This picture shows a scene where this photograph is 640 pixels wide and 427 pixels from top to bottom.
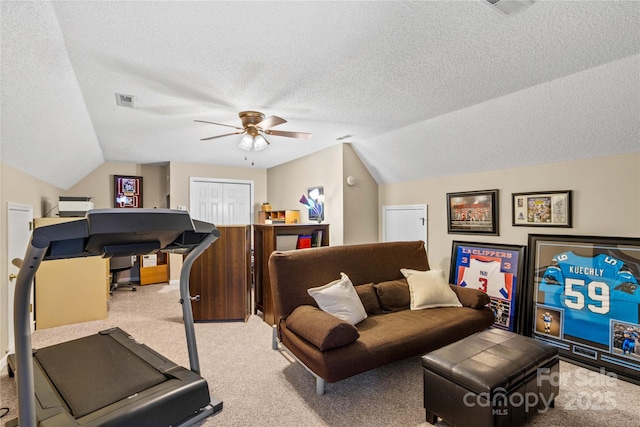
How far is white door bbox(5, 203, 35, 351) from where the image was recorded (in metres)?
2.90

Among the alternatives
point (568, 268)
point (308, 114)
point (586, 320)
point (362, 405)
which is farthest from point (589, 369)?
point (308, 114)

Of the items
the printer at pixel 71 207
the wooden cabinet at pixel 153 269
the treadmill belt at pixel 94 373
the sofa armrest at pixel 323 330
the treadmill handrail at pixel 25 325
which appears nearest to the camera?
the treadmill handrail at pixel 25 325

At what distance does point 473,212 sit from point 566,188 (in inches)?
38.1

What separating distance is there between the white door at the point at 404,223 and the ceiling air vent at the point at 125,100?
357 centimetres

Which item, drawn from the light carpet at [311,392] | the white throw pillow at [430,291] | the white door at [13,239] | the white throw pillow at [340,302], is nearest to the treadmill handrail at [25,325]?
the light carpet at [311,392]

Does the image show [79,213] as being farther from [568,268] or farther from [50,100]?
[568,268]

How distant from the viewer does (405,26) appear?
182 cm

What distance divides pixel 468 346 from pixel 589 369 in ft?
4.98

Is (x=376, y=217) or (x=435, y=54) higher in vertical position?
(x=435, y=54)

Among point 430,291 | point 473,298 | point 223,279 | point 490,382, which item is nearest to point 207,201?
point 223,279

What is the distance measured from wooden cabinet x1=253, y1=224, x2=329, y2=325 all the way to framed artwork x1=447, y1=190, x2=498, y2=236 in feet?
5.48

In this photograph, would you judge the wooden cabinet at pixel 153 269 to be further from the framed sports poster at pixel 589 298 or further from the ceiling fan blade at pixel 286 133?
the framed sports poster at pixel 589 298

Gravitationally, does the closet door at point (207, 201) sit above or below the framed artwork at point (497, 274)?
above

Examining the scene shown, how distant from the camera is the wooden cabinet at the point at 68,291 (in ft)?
12.2
